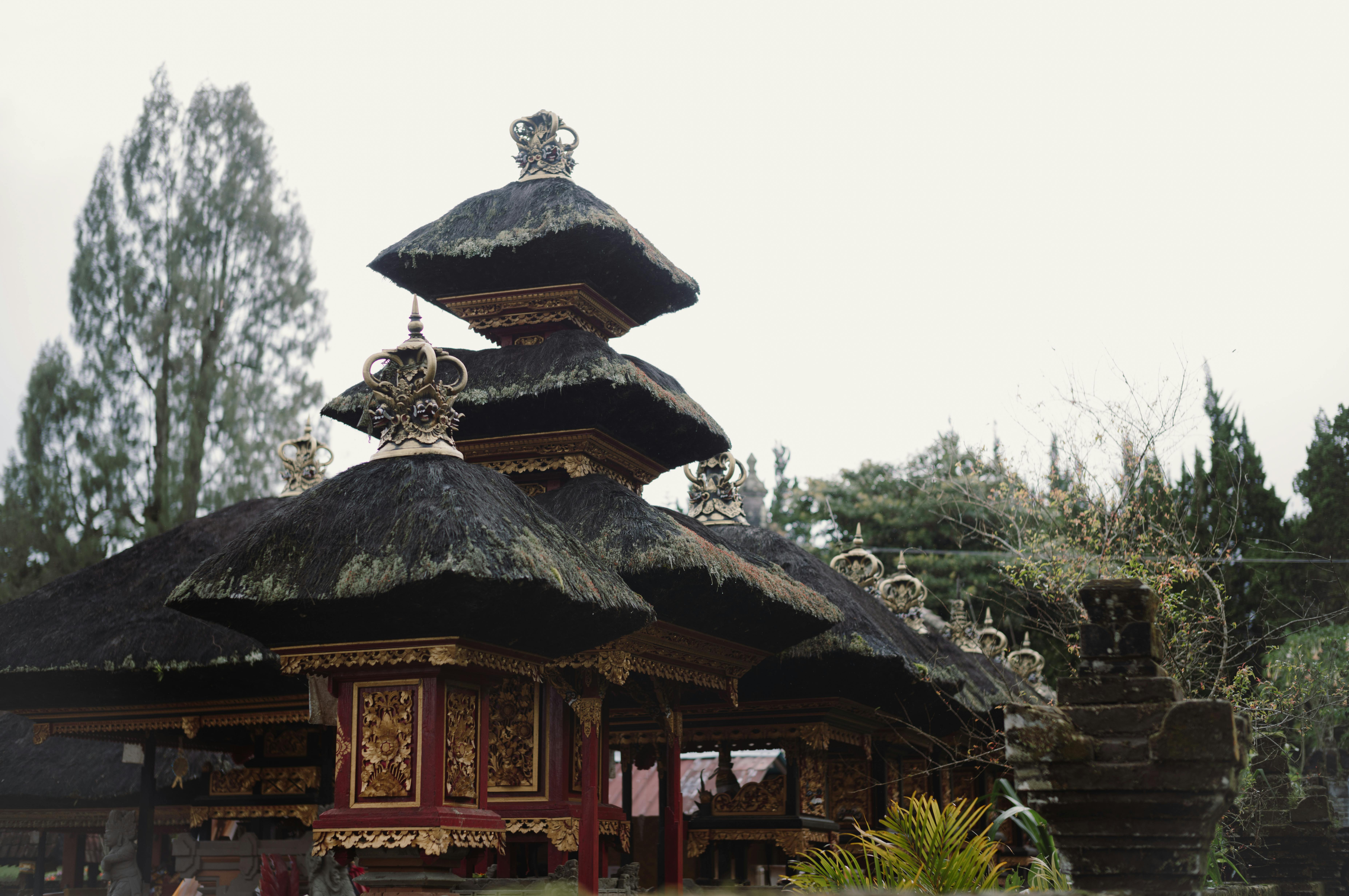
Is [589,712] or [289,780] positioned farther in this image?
[289,780]

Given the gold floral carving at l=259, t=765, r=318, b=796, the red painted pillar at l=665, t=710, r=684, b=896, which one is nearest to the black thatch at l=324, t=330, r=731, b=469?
the red painted pillar at l=665, t=710, r=684, b=896

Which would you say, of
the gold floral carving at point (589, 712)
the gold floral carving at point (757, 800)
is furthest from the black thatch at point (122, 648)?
the gold floral carving at point (757, 800)

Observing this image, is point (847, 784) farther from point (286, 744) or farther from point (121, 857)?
point (121, 857)

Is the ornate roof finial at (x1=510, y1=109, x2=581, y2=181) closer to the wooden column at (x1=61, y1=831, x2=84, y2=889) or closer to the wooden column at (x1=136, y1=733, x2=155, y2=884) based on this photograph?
the wooden column at (x1=136, y1=733, x2=155, y2=884)

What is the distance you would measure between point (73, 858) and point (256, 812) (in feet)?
33.5

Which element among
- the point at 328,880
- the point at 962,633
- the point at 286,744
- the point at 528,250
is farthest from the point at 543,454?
the point at 962,633

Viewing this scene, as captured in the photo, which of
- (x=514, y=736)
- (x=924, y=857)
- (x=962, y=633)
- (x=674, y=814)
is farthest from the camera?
(x=962, y=633)

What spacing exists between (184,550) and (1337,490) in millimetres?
24438

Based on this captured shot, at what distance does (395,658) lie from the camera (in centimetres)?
829

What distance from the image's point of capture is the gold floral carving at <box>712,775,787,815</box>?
14891mm

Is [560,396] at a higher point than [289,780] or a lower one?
higher

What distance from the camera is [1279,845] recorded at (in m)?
17.2

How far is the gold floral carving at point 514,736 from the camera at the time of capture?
10.0 m

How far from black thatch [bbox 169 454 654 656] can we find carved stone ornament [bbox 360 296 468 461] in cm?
14
